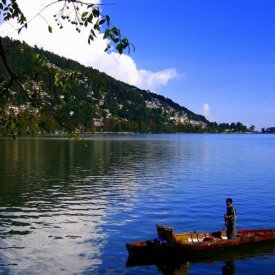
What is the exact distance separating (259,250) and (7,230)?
18.1 metres

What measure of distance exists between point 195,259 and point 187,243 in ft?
3.50

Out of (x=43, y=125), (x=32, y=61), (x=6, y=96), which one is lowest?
(x=43, y=125)

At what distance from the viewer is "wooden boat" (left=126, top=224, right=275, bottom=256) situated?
2595 centimetres

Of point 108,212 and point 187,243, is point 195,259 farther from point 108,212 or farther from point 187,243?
point 108,212

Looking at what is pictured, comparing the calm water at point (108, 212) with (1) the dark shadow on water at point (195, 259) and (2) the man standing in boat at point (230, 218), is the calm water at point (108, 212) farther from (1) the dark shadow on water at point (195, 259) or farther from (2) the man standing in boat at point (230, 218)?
(2) the man standing in boat at point (230, 218)

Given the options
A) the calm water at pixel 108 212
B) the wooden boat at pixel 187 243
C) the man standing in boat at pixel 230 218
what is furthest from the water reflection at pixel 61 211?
the man standing in boat at pixel 230 218

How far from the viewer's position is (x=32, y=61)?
835 centimetres

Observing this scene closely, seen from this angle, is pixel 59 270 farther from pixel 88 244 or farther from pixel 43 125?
pixel 43 125

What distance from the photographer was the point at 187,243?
26.4m

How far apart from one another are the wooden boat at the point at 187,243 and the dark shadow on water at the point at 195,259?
0.83ft

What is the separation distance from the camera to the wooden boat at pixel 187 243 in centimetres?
2595

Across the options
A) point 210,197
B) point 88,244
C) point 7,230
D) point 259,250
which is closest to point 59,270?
point 88,244

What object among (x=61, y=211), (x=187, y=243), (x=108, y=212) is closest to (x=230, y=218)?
(x=187, y=243)

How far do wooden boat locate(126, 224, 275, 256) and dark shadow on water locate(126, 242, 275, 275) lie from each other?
25cm
